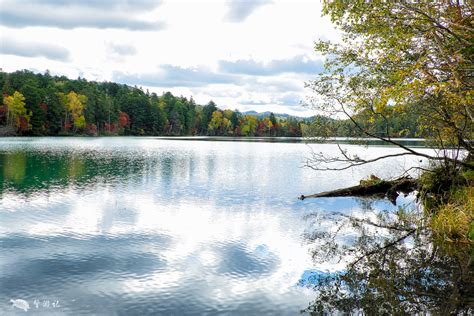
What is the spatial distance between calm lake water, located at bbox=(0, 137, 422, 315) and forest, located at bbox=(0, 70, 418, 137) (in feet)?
294

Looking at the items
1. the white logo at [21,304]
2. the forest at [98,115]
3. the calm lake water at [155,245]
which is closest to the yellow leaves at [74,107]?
the forest at [98,115]

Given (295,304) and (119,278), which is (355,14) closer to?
(295,304)

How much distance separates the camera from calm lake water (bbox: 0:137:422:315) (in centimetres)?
1034

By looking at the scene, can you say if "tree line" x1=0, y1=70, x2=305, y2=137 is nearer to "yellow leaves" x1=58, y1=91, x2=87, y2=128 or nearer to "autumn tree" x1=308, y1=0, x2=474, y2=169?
"yellow leaves" x1=58, y1=91, x2=87, y2=128

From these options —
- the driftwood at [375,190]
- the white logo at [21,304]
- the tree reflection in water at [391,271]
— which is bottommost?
the white logo at [21,304]

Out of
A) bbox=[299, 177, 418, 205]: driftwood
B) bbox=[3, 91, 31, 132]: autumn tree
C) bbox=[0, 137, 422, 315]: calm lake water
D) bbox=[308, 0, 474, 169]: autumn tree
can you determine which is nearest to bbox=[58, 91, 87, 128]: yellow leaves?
bbox=[3, 91, 31, 132]: autumn tree

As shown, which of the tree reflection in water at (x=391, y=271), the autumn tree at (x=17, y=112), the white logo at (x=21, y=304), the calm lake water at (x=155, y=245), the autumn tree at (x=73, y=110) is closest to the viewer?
the white logo at (x=21, y=304)

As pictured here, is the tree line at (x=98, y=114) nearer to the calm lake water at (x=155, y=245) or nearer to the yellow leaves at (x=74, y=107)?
the yellow leaves at (x=74, y=107)

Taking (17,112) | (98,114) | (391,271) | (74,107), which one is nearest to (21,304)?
(391,271)

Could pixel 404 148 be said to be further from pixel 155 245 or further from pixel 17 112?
pixel 17 112

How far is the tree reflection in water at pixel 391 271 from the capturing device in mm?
10188

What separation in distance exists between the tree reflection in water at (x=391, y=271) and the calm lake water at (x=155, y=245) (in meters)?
0.65

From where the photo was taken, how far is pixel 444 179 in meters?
20.7

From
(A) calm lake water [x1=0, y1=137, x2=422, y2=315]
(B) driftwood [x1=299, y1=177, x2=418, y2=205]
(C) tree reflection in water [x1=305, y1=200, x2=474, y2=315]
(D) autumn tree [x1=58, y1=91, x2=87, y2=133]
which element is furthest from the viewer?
(D) autumn tree [x1=58, y1=91, x2=87, y2=133]
